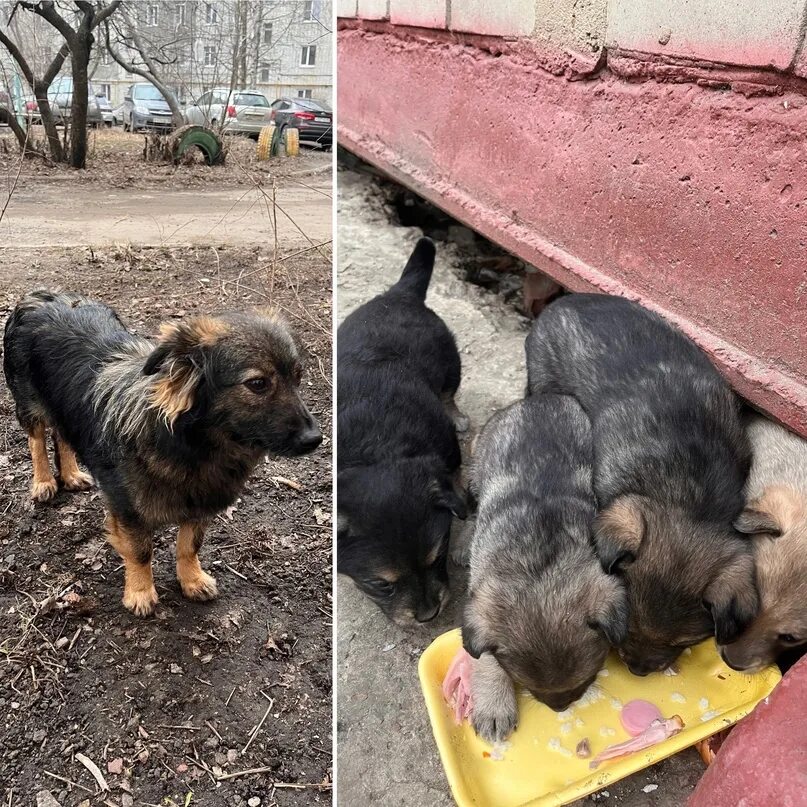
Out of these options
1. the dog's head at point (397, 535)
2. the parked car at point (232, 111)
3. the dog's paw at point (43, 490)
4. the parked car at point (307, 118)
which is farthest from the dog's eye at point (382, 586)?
the parked car at point (232, 111)

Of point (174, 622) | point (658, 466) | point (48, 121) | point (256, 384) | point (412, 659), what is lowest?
point (412, 659)

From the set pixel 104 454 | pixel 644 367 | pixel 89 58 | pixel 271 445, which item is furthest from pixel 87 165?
pixel 644 367

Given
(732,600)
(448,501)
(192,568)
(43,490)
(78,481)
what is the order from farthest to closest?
(78,481)
(43,490)
(192,568)
(448,501)
(732,600)

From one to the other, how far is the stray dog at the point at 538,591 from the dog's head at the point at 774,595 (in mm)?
374

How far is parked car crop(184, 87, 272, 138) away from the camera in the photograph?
256 cm

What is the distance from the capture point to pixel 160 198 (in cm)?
314

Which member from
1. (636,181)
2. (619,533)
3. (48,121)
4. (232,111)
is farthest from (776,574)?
(48,121)

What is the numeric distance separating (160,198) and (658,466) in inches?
85.8

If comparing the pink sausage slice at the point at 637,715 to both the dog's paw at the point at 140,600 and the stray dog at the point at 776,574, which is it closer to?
the stray dog at the point at 776,574

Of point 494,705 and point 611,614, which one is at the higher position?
point 611,614

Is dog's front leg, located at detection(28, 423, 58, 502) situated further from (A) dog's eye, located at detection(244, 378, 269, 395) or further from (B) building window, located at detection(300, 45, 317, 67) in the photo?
(B) building window, located at detection(300, 45, 317, 67)

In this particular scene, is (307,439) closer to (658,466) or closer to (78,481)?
(658,466)

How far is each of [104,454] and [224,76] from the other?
1312 mm

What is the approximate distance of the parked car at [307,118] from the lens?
2.38 m
